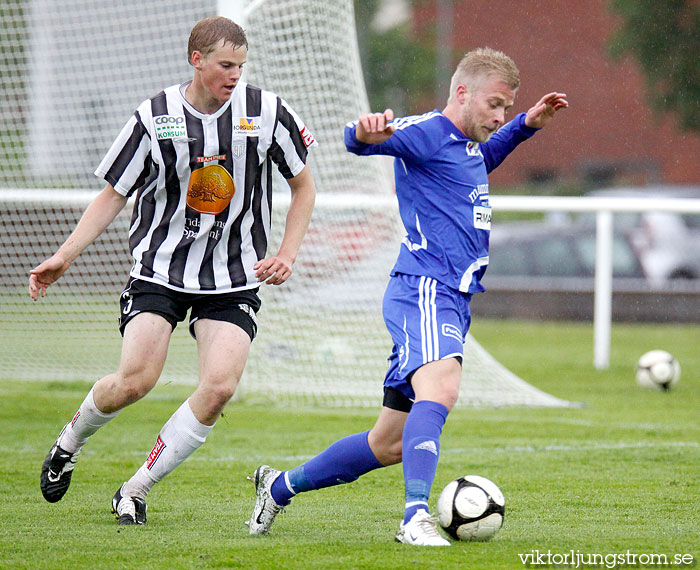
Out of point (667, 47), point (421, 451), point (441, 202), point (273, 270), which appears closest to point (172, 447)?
point (273, 270)

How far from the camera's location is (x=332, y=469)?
4102mm

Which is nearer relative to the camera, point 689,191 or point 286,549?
point 286,549

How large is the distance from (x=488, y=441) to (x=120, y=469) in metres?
2.35

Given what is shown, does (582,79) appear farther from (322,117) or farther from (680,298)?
(322,117)

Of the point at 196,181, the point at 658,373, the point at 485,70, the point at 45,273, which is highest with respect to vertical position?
the point at 485,70

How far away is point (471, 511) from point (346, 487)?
64.0 inches

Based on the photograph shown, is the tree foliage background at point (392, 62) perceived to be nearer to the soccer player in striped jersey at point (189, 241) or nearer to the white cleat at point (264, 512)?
the soccer player in striped jersey at point (189, 241)

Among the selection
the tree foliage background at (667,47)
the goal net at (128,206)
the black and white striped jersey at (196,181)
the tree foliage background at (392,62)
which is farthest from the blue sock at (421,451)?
the tree foliage background at (392,62)

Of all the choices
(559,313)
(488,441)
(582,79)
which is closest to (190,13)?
(488,441)

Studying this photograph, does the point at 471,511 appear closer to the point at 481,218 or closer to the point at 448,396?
the point at 448,396

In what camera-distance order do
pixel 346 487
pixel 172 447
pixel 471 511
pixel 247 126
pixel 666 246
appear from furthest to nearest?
pixel 666 246
pixel 346 487
pixel 247 126
pixel 172 447
pixel 471 511

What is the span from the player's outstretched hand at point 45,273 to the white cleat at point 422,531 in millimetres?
1680

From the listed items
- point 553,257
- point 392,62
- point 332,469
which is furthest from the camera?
point 392,62

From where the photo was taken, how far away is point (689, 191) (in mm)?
23578
